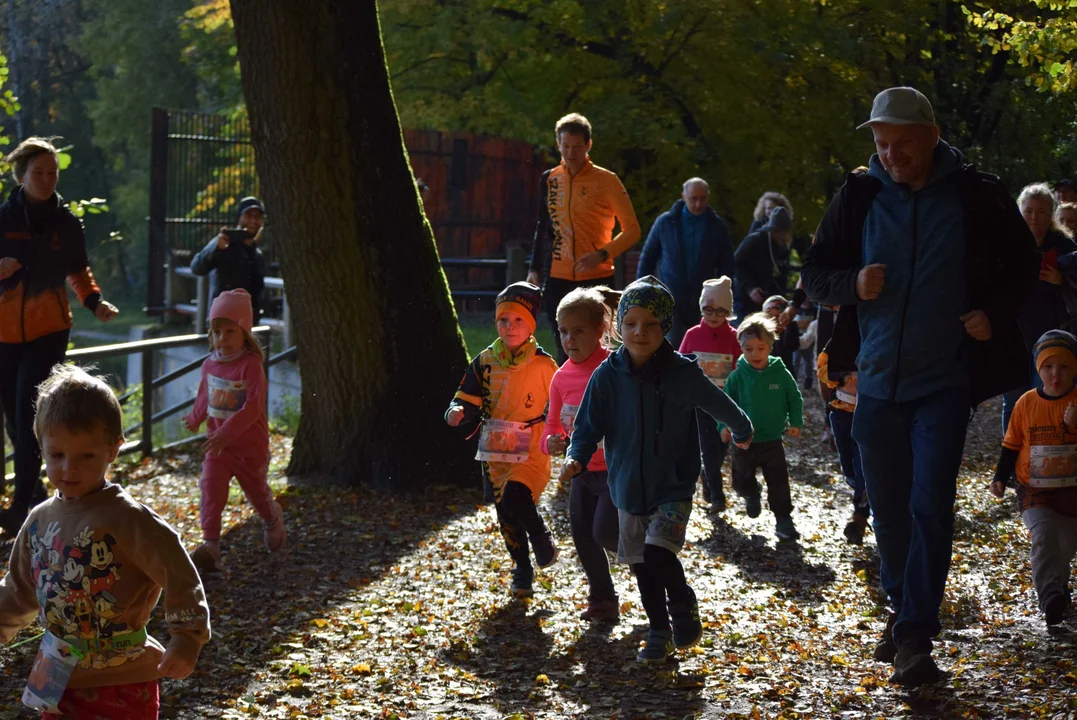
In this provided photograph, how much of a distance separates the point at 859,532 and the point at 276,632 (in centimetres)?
413

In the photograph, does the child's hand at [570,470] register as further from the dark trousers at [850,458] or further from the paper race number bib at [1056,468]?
the dark trousers at [850,458]

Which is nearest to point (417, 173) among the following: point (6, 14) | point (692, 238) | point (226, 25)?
point (226, 25)

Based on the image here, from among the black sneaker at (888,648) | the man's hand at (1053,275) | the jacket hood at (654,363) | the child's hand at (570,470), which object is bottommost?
the black sneaker at (888,648)

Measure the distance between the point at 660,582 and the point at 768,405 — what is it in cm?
317

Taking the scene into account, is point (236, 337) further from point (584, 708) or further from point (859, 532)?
point (859, 532)

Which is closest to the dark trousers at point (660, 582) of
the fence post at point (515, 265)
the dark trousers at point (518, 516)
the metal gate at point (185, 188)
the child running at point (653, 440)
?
the child running at point (653, 440)

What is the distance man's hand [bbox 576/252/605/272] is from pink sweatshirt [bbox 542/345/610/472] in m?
3.42

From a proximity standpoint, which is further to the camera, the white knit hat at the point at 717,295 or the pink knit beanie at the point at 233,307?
the white knit hat at the point at 717,295

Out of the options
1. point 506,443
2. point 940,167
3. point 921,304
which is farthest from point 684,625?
point 940,167

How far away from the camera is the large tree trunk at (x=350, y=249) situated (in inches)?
392

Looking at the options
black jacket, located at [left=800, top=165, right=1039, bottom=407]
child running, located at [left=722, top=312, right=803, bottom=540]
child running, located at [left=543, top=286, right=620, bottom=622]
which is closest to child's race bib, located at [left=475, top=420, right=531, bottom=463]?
child running, located at [left=543, top=286, right=620, bottom=622]

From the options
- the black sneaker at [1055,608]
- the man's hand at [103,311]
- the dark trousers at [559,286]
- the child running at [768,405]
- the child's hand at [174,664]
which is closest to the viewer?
the child's hand at [174,664]

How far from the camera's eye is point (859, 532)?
9383 mm

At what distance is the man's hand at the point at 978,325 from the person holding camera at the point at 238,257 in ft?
24.8
